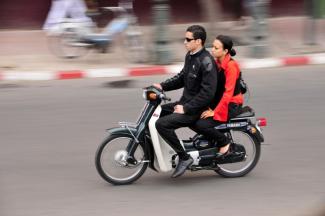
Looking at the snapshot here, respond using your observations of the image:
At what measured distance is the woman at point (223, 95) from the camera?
17.7 feet

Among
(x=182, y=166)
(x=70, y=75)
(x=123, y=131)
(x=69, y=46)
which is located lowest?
(x=70, y=75)

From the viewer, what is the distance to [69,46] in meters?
12.1

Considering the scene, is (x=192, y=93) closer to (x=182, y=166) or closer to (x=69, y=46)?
(x=182, y=166)

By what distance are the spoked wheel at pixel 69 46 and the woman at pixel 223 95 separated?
655 centimetres

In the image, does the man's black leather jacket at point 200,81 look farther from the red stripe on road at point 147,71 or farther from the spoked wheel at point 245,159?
the red stripe on road at point 147,71

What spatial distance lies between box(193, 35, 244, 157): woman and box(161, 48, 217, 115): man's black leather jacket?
0.09 metres

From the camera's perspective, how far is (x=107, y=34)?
38.1ft

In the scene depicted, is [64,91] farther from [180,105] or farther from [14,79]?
[180,105]

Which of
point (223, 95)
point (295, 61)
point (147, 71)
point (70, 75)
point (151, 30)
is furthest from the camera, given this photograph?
point (151, 30)

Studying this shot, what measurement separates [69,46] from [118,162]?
6.93 m

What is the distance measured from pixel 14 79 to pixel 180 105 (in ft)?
19.4

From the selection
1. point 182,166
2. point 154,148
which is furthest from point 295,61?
point 154,148

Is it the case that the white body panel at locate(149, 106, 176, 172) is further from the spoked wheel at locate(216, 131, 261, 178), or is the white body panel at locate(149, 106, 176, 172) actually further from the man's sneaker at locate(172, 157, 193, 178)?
the spoked wheel at locate(216, 131, 261, 178)

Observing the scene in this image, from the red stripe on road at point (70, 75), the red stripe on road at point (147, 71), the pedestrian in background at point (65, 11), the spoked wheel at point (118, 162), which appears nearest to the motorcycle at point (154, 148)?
the spoked wheel at point (118, 162)
